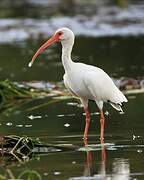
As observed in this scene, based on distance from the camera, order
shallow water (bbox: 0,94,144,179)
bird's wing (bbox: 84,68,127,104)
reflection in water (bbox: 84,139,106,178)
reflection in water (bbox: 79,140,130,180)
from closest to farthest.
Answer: reflection in water (bbox: 79,140,130,180) < reflection in water (bbox: 84,139,106,178) < shallow water (bbox: 0,94,144,179) < bird's wing (bbox: 84,68,127,104)

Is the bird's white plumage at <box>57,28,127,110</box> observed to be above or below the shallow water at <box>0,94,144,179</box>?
above

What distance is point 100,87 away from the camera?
12.1m

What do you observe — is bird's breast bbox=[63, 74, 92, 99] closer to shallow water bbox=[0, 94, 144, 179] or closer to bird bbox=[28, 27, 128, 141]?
bird bbox=[28, 27, 128, 141]

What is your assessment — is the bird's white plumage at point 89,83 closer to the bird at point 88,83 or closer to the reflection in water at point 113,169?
the bird at point 88,83

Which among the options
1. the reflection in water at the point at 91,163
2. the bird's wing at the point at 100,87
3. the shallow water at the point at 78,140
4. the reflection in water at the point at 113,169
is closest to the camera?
the reflection in water at the point at 113,169

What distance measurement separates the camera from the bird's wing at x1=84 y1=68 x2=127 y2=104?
12.0 metres

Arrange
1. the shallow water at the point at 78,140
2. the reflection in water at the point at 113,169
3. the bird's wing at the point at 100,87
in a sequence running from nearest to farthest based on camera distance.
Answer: the reflection in water at the point at 113,169 < the shallow water at the point at 78,140 < the bird's wing at the point at 100,87

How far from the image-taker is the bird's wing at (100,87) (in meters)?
12.0

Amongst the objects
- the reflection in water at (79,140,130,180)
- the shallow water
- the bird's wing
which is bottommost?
the reflection in water at (79,140,130,180)

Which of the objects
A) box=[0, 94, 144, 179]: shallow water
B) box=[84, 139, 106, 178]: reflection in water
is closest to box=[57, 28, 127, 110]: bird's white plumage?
box=[0, 94, 144, 179]: shallow water

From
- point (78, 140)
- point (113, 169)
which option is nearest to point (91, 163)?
point (113, 169)

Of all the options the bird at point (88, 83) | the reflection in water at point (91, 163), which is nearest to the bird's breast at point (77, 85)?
the bird at point (88, 83)

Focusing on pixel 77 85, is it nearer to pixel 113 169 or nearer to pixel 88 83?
pixel 88 83

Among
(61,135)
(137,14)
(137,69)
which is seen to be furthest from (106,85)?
(137,14)
